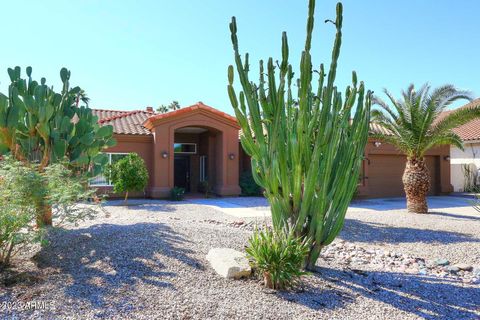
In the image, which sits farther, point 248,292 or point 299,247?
point 299,247

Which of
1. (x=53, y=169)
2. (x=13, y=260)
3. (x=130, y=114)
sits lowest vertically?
(x=13, y=260)

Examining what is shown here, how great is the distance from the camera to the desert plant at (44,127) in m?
7.68

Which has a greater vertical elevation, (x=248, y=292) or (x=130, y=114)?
(x=130, y=114)

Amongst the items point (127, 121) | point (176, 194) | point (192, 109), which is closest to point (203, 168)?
point (176, 194)

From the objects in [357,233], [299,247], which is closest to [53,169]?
[299,247]

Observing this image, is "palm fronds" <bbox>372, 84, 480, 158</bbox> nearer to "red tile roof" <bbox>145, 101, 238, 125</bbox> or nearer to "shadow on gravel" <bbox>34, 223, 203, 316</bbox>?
"red tile roof" <bbox>145, 101, 238, 125</bbox>

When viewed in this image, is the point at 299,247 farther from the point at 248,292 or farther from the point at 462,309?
the point at 462,309

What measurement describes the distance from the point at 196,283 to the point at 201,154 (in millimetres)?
17340

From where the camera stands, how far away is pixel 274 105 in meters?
5.62

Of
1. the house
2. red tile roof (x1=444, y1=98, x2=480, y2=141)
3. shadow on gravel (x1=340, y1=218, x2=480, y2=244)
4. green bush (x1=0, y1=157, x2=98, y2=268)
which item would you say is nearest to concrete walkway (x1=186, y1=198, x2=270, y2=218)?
the house

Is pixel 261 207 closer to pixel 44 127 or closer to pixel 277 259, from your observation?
pixel 44 127

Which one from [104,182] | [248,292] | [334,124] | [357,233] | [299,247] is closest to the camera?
[248,292]

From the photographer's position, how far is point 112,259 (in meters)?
5.45

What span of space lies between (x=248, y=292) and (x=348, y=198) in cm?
228
